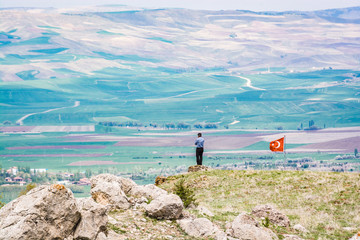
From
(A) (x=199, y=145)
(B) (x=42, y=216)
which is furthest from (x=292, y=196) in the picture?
(B) (x=42, y=216)

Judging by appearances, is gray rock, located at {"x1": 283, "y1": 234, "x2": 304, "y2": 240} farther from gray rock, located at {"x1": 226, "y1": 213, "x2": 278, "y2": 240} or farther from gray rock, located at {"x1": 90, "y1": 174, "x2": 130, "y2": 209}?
gray rock, located at {"x1": 90, "y1": 174, "x2": 130, "y2": 209}

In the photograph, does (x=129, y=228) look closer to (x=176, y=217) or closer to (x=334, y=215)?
(x=176, y=217)

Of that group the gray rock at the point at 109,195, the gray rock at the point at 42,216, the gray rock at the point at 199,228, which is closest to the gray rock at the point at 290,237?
the gray rock at the point at 199,228

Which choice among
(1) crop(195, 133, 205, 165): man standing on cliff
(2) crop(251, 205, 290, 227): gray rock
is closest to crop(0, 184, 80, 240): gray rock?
(2) crop(251, 205, 290, 227): gray rock

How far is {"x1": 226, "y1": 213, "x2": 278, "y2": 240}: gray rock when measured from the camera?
Answer: 17.1 metres

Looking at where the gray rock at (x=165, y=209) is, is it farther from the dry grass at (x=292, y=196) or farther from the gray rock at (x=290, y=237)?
the gray rock at (x=290, y=237)

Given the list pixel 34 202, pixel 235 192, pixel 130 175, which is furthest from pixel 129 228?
pixel 130 175

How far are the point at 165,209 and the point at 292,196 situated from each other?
393 inches

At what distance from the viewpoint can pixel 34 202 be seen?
42.7ft

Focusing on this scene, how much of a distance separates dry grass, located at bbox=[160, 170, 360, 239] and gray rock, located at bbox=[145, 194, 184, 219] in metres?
1.82

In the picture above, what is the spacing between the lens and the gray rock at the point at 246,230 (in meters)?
17.1

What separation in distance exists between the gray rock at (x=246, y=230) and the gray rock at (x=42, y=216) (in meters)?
5.37

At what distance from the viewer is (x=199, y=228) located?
671 inches

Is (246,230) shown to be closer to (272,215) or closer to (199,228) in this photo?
(199,228)
